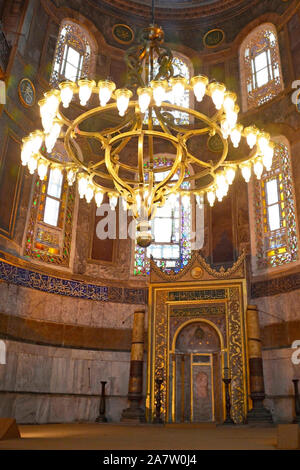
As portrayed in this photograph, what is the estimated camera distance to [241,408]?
24.6 feet

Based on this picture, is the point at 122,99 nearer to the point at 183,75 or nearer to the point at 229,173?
the point at 229,173

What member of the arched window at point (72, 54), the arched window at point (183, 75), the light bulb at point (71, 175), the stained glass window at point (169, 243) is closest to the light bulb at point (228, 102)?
the light bulb at point (71, 175)

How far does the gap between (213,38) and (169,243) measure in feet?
19.8

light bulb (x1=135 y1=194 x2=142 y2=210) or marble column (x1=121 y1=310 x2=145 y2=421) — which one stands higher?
light bulb (x1=135 y1=194 x2=142 y2=210)

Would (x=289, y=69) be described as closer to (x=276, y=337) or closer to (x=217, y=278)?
(x=217, y=278)

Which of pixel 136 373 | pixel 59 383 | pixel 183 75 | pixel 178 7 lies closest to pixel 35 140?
pixel 59 383

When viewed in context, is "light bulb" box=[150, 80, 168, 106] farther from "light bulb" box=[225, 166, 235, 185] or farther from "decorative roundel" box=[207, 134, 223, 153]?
"decorative roundel" box=[207, 134, 223, 153]

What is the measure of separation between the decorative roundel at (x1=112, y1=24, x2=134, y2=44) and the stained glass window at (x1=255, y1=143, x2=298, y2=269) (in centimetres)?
538

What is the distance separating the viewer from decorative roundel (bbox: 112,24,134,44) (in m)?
11.5

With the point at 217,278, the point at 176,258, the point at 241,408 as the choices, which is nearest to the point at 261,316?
the point at 217,278

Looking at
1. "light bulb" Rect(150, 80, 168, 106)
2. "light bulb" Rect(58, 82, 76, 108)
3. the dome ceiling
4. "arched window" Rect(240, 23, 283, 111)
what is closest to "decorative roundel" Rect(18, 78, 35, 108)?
the dome ceiling

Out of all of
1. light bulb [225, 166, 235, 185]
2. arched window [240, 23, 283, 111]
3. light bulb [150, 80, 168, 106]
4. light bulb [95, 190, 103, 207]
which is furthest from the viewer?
arched window [240, 23, 283, 111]

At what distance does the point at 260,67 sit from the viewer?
10.6m
